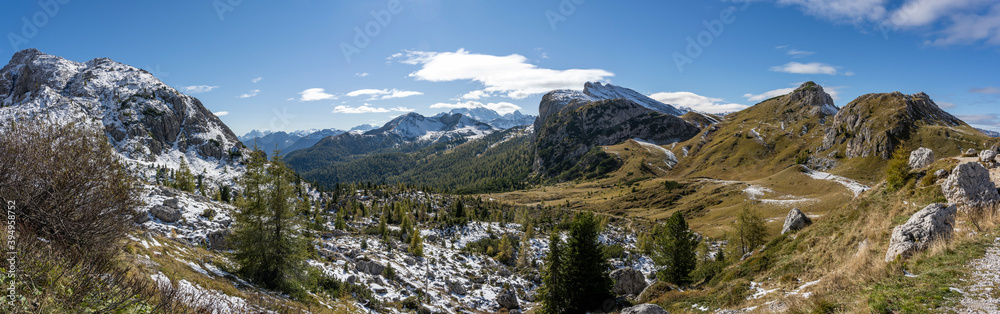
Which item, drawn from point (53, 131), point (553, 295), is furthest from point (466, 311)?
point (53, 131)

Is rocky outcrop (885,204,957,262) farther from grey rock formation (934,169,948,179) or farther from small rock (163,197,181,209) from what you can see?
small rock (163,197,181,209)

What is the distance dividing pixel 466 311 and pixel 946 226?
34402 millimetres

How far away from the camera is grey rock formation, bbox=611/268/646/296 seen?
39312 millimetres

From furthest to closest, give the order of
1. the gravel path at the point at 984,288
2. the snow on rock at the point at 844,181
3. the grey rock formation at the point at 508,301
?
the snow on rock at the point at 844,181
the grey rock formation at the point at 508,301
the gravel path at the point at 984,288

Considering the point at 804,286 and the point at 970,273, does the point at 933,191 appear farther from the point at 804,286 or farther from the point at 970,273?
the point at 970,273

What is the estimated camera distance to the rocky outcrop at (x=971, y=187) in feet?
53.9

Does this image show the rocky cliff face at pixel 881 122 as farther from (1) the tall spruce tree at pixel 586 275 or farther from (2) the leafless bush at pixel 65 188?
(2) the leafless bush at pixel 65 188

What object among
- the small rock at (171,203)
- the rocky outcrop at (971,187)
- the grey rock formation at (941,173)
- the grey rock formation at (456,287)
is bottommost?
the grey rock formation at (456,287)

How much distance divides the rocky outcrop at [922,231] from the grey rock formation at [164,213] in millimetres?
53246

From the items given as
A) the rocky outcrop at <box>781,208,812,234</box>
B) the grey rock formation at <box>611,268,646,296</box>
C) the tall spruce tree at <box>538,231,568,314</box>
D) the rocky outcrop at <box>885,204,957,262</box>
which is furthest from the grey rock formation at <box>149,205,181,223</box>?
the rocky outcrop at <box>781,208,812,234</box>

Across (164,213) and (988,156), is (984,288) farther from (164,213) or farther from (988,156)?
(164,213)

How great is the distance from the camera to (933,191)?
19.6 m

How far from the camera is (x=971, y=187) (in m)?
17.1

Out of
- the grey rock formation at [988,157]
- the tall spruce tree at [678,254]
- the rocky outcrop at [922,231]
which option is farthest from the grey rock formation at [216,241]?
the grey rock formation at [988,157]
